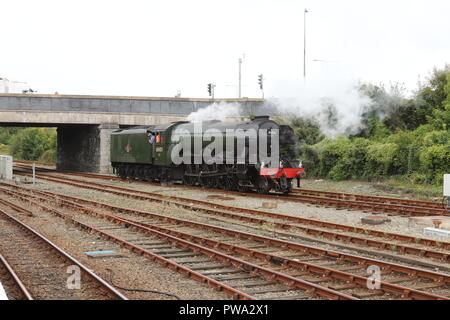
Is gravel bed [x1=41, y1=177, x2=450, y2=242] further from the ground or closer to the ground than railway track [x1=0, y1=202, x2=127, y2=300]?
further from the ground

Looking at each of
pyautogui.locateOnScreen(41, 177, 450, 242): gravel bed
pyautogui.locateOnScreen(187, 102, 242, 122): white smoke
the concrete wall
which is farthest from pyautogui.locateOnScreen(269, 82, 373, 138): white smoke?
pyautogui.locateOnScreen(41, 177, 450, 242): gravel bed

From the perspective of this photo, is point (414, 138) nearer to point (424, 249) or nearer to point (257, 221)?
point (257, 221)

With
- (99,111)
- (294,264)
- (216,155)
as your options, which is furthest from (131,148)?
(294,264)

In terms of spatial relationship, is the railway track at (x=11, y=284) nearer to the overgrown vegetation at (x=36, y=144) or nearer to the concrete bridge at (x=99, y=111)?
the concrete bridge at (x=99, y=111)

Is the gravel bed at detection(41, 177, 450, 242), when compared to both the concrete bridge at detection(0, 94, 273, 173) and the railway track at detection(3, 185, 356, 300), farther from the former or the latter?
the concrete bridge at detection(0, 94, 273, 173)

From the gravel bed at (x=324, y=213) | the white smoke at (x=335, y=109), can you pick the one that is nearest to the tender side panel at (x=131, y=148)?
the gravel bed at (x=324, y=213)

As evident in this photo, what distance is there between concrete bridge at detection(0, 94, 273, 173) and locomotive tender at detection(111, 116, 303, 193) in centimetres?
702

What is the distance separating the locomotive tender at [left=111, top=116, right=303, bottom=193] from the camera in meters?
20.9

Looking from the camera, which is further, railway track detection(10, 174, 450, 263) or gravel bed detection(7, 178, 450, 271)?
gravel bed detection(7, 178, 450, 271)

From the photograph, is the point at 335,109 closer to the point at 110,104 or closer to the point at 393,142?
the point at 393,142

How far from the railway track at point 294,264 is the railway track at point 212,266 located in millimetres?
25

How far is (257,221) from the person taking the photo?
14.4 meters

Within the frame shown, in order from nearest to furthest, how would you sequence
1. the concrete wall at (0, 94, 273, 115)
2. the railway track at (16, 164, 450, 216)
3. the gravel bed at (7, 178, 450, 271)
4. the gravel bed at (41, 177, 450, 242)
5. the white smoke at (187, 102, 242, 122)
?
the gravel bed at (7, 178, 450, 271), the gravel bed at (41, 177, 450, 242), the railway track at (16, 164, 450, 216), the white smoke at (187, 102, 242, 122), the concrete wall at (0, 94, 273, 115)

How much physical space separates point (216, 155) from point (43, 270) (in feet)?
46.1
